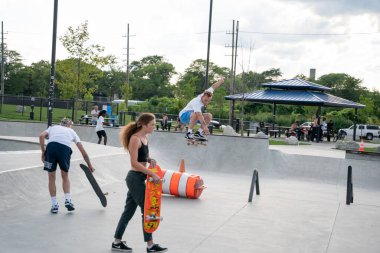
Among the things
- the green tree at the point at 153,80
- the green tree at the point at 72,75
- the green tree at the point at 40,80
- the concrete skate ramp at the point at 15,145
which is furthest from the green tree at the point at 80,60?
the green tree at the point at 153,80

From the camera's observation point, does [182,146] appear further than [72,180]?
Yes

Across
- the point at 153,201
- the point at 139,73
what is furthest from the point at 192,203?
the point at 139,73

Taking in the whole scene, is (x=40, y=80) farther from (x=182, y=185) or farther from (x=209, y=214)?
(x=209, y=214)

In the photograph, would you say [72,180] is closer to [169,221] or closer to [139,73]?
[169,221]

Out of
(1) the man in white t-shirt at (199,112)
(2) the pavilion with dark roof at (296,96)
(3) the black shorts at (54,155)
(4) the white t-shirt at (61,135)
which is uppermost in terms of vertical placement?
(2) the pavilion with dark roof at (296,96)

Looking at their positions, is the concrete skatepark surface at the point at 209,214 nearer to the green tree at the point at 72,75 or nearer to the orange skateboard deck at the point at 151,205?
the orange skateboard deck at the point at 151,205

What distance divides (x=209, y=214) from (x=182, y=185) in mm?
1680

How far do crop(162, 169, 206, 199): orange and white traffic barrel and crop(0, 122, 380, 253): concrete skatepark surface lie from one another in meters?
0.19

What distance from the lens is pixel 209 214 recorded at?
10.5m

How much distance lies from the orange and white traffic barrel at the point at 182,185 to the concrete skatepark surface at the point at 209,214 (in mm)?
186

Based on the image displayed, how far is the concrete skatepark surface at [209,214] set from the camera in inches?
310

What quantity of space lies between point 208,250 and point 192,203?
4201 mm

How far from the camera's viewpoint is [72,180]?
12.4 m

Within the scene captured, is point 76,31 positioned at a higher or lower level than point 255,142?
higher
